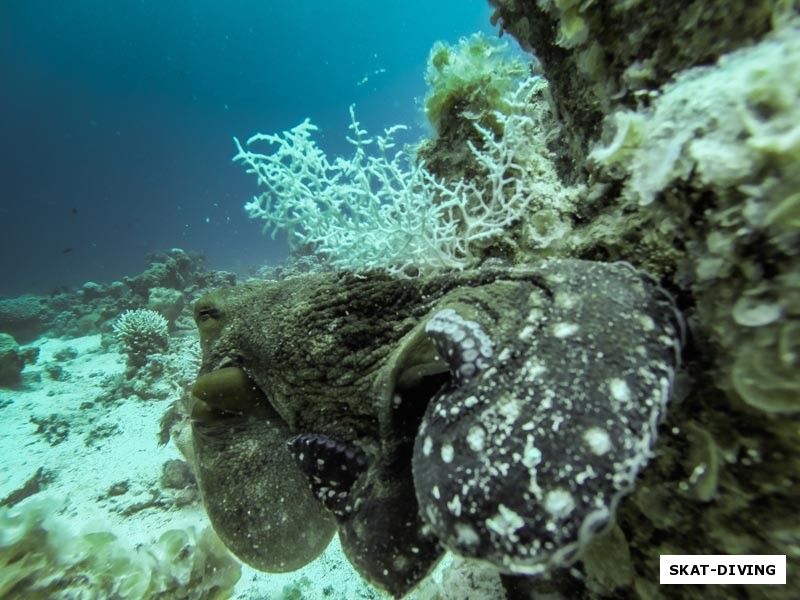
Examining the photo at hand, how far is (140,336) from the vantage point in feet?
35.0

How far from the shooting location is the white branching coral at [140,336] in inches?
416

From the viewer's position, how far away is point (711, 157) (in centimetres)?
114

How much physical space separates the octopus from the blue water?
2810 inches

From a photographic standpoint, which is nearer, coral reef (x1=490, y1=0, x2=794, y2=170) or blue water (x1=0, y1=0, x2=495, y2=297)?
coral reef (x1=490, y1=0, x2=794, y2=170)

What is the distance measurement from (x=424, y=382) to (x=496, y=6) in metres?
2.61

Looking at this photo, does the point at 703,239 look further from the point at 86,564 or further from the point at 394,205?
the point at 86,564

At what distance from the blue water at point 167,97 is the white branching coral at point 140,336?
61.8 metres

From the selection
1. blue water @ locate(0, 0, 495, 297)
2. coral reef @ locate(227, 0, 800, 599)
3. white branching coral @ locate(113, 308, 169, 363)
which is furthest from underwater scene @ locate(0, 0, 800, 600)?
blue water @ locate(0, 0, 495, 297)

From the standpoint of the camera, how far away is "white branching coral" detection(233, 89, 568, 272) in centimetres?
238

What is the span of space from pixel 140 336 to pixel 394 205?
10.7 meters

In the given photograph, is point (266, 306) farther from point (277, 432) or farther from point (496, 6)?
point (496, 6)

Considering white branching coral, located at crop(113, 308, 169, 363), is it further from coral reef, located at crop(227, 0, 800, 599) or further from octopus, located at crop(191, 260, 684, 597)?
coral reef, located at crop(227, 0, 800, 599)

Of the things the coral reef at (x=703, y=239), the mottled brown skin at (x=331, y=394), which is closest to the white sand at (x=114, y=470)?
the mottled brown skin at (x=331, y=394)

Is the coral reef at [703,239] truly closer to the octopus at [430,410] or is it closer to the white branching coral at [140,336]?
the octopus at [430,410]
